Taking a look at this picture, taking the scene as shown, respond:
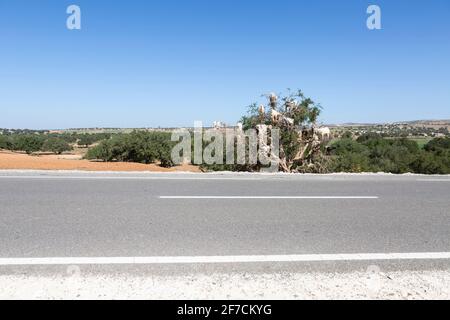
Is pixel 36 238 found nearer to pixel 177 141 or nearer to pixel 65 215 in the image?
pixel 65 215

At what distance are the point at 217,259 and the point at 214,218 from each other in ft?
5.31

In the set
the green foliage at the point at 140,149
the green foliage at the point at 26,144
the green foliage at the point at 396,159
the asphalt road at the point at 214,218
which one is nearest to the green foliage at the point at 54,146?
the green foliage at the point at 26,144

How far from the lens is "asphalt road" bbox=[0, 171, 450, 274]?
4.36m

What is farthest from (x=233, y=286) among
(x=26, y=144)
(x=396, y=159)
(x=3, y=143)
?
(x=26, y=144)

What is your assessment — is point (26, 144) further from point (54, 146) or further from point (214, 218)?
point (214, 218)

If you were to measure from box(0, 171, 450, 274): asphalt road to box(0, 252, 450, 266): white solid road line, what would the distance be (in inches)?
3.9

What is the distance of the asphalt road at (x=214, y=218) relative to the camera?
4363 mm

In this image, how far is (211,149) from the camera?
1864cm

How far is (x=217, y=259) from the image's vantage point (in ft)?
13.1

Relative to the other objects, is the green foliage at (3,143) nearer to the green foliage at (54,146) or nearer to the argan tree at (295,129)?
the green foliage at (54,146)

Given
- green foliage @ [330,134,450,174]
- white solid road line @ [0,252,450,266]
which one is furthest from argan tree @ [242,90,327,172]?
white solid road line @ [0,252,450,266]

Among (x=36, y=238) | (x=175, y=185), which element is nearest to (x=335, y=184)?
(x=175, y=185)

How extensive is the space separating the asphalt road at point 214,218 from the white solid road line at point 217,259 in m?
0.10
